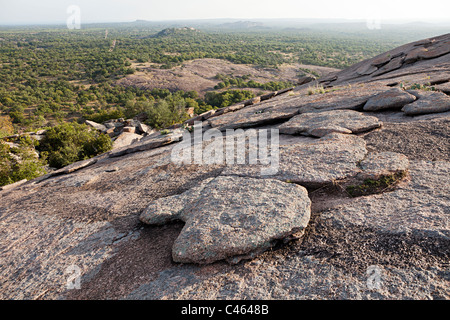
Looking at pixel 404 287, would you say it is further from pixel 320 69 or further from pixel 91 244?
pixel 320 69

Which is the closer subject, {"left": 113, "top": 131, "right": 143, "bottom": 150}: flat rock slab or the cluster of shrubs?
the cluster of shrubs

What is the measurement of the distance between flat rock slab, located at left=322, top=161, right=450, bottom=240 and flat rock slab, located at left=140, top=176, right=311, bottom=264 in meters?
0.73

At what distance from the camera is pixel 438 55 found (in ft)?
52.9

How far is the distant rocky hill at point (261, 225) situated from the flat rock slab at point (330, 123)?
0.06m

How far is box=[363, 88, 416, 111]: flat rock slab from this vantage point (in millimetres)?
8562

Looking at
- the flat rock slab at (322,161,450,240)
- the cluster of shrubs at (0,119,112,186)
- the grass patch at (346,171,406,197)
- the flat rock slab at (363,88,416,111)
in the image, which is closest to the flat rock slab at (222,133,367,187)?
the grass patch at (346,171,406,197)

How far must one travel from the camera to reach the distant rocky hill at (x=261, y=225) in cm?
344

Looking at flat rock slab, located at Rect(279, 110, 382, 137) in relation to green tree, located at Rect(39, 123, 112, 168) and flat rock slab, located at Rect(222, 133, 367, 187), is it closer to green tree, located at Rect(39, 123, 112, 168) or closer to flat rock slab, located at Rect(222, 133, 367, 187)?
flat rock slab, located at Rect(222, 133, 367, 187)

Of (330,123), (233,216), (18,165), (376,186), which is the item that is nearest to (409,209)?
(376,186)

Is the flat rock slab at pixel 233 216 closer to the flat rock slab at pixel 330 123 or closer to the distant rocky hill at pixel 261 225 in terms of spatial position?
the distant rocky hill at pixel 261 225

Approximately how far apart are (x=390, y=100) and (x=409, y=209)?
5.93 metres

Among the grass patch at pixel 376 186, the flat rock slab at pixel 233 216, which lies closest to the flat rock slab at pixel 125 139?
the flat rock slab at pixel 233 216

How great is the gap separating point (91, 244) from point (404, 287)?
492 cm

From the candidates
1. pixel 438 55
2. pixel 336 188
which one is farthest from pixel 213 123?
pixel 438 55
